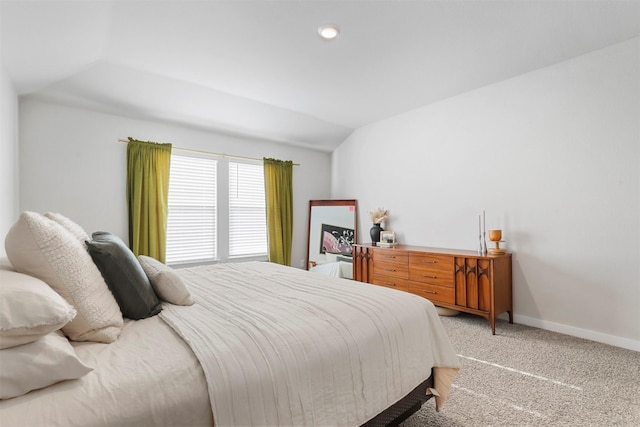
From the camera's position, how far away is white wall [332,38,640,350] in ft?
8.93

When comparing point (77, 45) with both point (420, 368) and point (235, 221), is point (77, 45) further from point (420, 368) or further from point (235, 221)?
point (420, 368)

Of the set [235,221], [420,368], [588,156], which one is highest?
[588,156]

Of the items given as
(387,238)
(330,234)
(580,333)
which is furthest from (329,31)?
(580,333)

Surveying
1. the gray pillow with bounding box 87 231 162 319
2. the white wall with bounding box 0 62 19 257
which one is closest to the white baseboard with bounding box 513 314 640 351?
the gray pillow with bounding box 87 231 162 319

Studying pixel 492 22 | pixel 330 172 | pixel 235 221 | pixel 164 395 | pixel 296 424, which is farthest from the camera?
pixel 330 172

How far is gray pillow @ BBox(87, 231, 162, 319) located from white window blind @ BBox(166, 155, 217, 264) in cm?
289

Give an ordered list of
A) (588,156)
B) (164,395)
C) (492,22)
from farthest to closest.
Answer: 1. (588,156)
2. (492,22)
3. (164,395)

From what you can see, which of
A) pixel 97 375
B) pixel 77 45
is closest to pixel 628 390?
pixel 97 375

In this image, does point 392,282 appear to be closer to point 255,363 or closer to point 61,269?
point 255,363

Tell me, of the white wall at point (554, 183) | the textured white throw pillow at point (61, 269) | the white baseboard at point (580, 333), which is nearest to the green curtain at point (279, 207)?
the white wall at point (554, 183)

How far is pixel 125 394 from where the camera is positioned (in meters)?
0.87

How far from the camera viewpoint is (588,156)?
2.90 meters

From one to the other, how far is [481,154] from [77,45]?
4132 millimetres

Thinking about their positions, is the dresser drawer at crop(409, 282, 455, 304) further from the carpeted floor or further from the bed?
the bed
